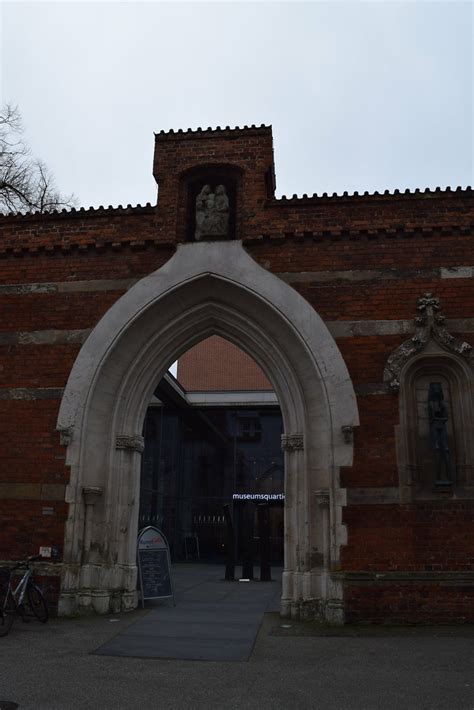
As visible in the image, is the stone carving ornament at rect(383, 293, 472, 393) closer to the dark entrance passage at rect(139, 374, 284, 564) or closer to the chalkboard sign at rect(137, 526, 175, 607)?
the chalkboard sign at rect(137, 526, 175, 607)

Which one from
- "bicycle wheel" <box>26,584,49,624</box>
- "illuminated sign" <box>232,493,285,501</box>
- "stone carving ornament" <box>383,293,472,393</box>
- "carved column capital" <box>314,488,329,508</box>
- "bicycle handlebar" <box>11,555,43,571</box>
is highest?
"stone carving ornament" <box>383,293,472,393</box>

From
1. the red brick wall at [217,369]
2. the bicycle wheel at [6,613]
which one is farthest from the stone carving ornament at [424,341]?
the red brick wall at [217,369]

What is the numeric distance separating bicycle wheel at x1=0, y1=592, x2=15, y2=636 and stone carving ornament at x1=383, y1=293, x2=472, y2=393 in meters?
6.11

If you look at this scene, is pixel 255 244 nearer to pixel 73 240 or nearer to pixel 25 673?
pixel 73 240

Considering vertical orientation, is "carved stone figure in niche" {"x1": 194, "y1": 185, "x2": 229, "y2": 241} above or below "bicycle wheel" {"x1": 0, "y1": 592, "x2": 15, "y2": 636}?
above

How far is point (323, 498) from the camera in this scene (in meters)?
9.21

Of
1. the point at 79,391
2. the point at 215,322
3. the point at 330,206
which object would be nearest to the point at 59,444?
the point at 79,391

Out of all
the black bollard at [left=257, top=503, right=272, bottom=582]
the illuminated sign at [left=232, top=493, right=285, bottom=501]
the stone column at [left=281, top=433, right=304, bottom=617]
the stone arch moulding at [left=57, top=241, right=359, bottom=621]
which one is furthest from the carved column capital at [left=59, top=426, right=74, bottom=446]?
the illuminated sign at [left=232, top=493, right=285, bottom=501]

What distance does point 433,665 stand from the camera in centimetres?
632

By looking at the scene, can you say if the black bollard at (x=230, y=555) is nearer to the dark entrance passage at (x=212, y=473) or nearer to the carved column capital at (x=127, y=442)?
the dark entrance passage at (x=212, y=473)

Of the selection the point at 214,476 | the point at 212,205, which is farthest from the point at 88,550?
the point at 214,476

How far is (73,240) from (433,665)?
8.32m

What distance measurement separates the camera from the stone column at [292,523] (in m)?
→ 9.21

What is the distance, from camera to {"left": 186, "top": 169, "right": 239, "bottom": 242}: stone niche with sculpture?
1063cm
